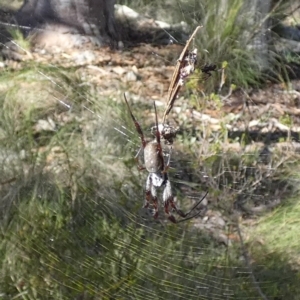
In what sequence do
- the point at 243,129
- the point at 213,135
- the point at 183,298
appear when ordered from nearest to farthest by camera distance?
the point at 183,298 → the point at 213,135 → the point at 243,129

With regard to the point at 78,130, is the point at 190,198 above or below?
below

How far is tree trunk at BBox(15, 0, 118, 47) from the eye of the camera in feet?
8.71

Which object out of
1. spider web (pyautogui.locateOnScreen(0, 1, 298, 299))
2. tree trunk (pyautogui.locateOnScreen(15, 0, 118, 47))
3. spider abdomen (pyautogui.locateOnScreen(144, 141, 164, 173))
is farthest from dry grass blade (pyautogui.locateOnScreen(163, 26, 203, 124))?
tree trunk (pyautogui.locateOnScreen(15, 0, 118, 47))

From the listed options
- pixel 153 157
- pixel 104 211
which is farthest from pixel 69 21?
pixel 153 157

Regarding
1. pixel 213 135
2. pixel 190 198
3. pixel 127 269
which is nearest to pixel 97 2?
pixel 213 135

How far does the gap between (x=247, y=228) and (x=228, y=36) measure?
983 mm

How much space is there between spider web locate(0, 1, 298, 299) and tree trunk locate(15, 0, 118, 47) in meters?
0.41

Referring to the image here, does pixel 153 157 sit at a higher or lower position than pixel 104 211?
higher

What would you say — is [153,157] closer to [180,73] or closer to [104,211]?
[180,73]

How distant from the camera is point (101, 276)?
67.4 inches

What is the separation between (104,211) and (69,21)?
4.15 feet

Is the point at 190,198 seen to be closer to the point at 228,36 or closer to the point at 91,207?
the point at 91,207

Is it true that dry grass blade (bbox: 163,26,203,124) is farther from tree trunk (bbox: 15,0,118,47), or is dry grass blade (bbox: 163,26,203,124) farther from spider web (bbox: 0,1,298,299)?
tree trunk (bbox: 15,0,118,47)

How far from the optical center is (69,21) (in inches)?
112
